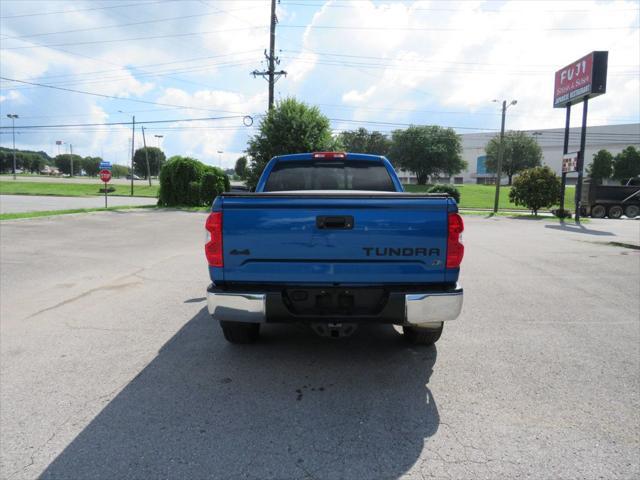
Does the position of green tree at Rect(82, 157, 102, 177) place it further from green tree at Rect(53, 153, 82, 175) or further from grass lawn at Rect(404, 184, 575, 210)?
grass lawn at Rect(404, 184, 575, 210)

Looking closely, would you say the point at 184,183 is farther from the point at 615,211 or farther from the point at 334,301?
the point at 615,211

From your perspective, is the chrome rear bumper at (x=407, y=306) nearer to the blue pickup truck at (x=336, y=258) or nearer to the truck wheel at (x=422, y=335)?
the blue pickup truck at (x=336, y=258)

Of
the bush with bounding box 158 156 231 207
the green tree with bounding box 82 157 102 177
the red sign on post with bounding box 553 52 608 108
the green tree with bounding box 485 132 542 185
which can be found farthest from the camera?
the green tree with bounding box 82 157 102 177

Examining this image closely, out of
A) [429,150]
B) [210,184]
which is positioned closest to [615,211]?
[210,184]

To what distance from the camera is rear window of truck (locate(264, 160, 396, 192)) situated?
5070 mm

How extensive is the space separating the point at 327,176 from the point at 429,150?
81.3 meters

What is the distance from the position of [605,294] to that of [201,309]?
641 centimetres

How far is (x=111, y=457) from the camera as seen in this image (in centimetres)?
241

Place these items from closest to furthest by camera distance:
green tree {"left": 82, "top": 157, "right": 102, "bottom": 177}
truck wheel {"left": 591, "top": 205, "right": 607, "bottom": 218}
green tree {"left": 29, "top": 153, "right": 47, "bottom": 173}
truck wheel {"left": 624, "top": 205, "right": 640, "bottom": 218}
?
truck wheel {"left": 624, "top": 205, "right": 640, "bottom": 218} < truck wheel {"left": 591, "top": 205, "right": 607, "bottom": 218} < green tree {"left": 29, "top": 153, "right": 47, "bottom": 173} < green tree {"left": 82, "top": 157, "right": 102, "bottom": 177}

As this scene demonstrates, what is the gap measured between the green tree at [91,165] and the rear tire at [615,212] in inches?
6158

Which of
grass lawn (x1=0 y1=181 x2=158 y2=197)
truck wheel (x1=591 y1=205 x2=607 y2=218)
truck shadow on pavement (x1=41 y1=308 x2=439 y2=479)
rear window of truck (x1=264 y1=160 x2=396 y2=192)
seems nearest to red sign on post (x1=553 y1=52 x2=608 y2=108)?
truck wheel (x1=591 y1=205 x2=607 y2=218)

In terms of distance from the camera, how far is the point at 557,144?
110 m

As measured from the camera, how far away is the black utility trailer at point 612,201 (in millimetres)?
31906

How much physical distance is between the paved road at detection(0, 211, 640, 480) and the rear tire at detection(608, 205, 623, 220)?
31.6 meters
